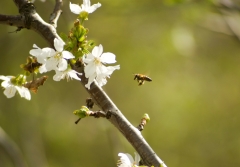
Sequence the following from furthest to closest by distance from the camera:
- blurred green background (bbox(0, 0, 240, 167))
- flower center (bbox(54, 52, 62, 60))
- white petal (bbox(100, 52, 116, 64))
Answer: blurred green background (bbox(0, 0, 240, 167)) < white petal (bbox(100, 52, 116, 64)) < flower center (bbox(54, 52, 62, 60))

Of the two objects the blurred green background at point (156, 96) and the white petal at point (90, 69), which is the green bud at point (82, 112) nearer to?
the white petal at point (90, 69)

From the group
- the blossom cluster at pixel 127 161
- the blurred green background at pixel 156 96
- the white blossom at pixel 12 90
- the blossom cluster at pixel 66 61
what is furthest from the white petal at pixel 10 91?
the blurred green background at pixel 156 96

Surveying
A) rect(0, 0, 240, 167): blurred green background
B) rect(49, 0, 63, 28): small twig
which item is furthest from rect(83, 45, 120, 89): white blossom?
rect(0, 0, 240, 167): blurred green background

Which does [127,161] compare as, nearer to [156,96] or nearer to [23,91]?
[23,91]

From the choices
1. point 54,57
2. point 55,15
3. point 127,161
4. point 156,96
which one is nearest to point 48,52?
point 54,57

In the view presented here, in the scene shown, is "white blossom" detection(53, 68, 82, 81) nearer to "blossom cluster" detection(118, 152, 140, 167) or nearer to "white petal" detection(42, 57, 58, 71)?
"white petal" detection(42, 57, 58, 71)

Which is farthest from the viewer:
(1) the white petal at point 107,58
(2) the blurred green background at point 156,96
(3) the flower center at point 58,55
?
(2) the blurred green background at point 156,96

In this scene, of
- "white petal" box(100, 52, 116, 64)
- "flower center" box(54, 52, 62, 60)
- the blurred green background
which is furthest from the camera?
the blurred green background

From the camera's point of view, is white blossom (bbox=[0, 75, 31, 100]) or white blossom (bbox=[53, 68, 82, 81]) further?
white blossom (bbox=[0, 75, 31, 100])

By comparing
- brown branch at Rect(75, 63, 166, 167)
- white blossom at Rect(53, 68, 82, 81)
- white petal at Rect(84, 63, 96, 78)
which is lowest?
brown branch at Rect(75, 63, 166, 167)
